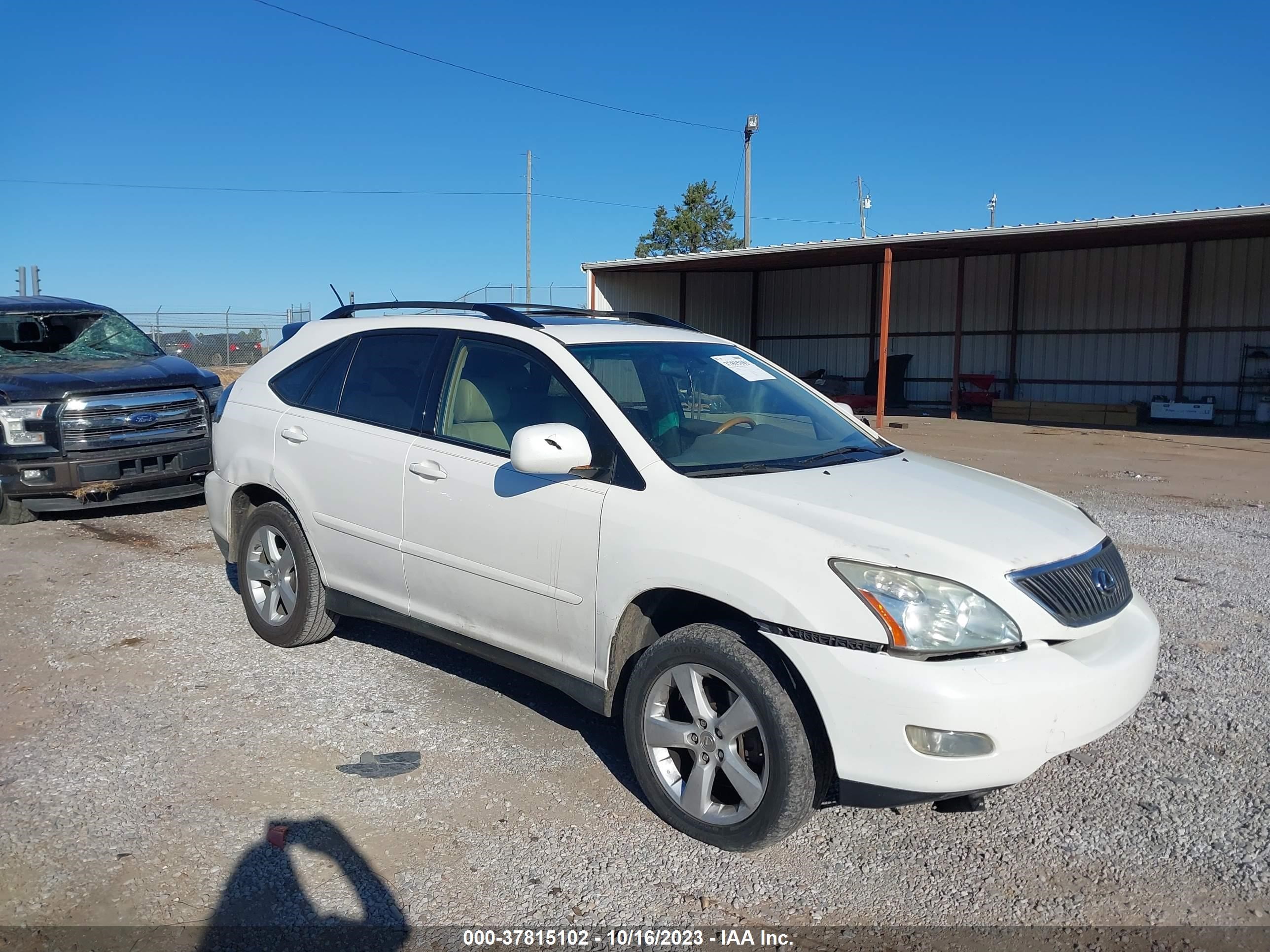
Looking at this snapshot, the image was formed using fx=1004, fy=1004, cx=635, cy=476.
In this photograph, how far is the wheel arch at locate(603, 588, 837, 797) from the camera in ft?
10.4

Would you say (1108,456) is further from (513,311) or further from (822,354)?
(822,354)

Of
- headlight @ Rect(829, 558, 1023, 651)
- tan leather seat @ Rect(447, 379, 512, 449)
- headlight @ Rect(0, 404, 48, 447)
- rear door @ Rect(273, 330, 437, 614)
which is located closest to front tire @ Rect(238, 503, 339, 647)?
rear door @ Rect(273, 330, 437, 614)

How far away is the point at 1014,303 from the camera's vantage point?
80.5ft

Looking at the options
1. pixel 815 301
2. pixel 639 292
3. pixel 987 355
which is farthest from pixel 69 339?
pixel 815 301

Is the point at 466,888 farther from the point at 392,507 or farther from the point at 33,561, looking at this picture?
A: the point at 33,561

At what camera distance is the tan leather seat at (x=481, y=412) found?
4285 millimetres

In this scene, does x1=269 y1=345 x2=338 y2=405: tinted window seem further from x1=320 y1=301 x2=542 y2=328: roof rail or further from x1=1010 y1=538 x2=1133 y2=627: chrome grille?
x1=1010 y1=538 x2=1133 y2=627: chrome grille

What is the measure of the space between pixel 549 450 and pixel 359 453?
1.47m

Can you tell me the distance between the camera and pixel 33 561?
7.48 meters

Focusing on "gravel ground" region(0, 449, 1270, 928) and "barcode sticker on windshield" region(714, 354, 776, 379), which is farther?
"barcode sticker on windshield" region(714, 354, 776, 379)

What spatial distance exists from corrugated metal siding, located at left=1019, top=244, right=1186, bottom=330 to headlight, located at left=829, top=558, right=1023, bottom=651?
73.0 feet

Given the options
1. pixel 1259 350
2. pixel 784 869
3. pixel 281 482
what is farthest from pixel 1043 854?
pixel 1259 350

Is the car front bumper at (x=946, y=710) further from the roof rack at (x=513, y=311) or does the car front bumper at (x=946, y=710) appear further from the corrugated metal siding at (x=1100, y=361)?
the corrugated metal siding at (x=1100, y=361)

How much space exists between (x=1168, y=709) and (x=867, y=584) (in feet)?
7.52
